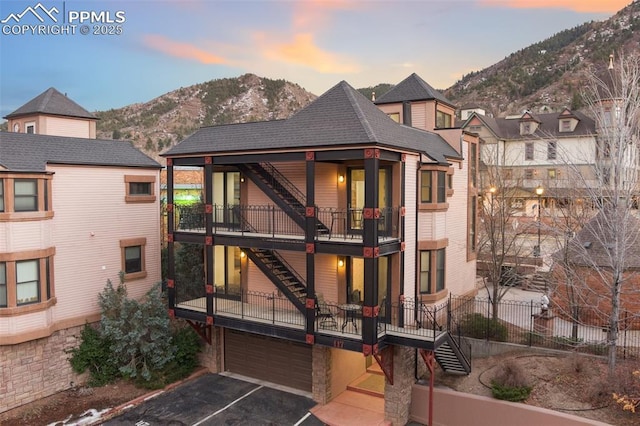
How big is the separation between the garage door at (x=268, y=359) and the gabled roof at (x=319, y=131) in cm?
824

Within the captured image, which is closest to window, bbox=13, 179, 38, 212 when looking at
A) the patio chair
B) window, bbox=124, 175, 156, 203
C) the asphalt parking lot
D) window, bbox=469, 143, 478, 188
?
window, bbox=124, 175, 156, 203

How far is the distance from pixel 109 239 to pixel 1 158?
557 centimetres

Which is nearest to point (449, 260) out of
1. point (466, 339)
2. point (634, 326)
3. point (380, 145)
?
point (466, 339)

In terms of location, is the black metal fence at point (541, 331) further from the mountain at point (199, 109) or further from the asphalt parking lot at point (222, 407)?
the mountain at point (199, 109)

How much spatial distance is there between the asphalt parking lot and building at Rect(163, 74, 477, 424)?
103 centimetres

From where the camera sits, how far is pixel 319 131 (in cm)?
1545

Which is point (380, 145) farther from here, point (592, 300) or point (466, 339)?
Result: point (592, 300)

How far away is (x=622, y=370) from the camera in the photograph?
14703mm

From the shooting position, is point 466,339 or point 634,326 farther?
point 634,326

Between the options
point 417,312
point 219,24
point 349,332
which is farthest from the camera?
point 219,24

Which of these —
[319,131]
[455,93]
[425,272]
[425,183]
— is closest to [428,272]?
[425,272]

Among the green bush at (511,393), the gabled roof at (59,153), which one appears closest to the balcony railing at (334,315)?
the green bush at (511,393)

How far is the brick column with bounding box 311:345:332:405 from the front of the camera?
16875 millimetres

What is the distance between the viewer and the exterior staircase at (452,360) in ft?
53.6
